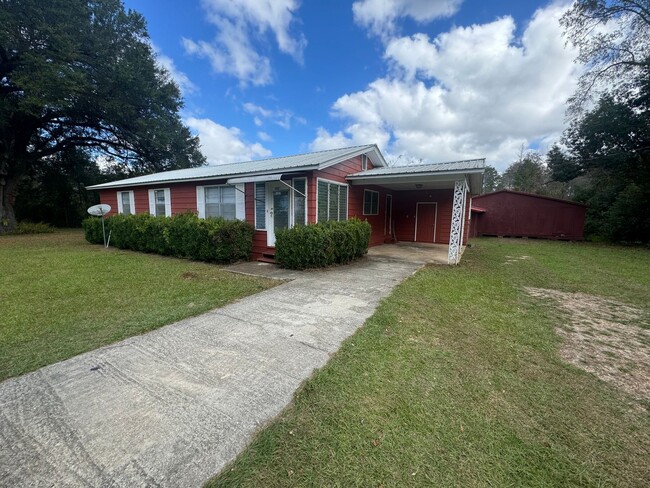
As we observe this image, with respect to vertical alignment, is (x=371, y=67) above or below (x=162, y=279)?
above

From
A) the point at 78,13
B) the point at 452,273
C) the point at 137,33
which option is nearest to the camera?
the point at 452,273

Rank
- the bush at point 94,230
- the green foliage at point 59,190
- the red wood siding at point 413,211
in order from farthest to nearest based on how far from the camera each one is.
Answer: the green foliage at point 59,190
the red wood siding at point 413,211
the bush at point 94,230

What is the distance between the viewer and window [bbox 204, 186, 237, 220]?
9070mm

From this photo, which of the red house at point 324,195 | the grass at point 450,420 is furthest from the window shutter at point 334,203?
the grass at point 450,420

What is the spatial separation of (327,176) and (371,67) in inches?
313

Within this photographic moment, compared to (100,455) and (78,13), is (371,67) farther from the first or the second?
(100,455)

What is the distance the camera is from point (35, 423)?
1.87 m

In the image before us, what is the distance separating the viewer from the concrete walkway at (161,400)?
5.12ft

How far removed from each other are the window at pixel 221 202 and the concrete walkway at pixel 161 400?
19.4 feet

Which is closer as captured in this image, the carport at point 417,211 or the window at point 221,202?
the window at point 221,202

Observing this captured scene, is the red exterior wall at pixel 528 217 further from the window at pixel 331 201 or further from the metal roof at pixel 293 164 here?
the window at pixel 331 201

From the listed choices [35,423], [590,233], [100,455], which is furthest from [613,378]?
[590,233]

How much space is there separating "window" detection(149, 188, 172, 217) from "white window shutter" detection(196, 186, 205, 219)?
6.01 feet

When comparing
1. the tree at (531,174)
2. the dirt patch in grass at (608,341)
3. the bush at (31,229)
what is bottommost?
the dirt patch in grass at (608,341)
